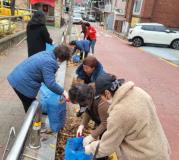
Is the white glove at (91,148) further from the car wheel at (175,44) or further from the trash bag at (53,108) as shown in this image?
the car wheel at (175,44)

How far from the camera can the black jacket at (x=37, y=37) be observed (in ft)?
21.0

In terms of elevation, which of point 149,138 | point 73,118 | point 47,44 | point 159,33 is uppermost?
point 149,138

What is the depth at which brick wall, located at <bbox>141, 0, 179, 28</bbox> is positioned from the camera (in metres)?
28.5

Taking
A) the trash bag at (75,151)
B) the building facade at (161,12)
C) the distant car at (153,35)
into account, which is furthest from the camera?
the building facade at (161,12)

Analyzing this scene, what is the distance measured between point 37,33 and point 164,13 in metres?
24.5

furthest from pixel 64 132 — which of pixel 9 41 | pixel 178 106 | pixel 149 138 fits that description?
pixel 9 41

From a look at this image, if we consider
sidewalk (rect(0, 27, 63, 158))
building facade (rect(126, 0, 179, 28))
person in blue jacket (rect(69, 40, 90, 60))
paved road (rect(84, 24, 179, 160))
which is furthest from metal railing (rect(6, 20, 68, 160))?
building facade (rect(126, 0, 179, 28))

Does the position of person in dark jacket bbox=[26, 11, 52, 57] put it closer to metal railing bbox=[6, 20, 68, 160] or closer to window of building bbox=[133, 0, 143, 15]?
metal railing bbox=[6, 20, 68, 160]

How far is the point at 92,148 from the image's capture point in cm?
290

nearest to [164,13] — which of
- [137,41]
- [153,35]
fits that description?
[153,35]

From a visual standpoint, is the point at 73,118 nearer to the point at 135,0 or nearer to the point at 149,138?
the point at 149,138

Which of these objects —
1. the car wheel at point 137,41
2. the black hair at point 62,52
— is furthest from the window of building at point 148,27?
the black hair at point 62,52

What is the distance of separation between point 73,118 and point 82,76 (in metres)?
1.14

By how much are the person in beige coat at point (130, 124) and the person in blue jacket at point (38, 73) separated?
1517 millimetres
